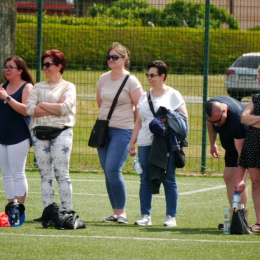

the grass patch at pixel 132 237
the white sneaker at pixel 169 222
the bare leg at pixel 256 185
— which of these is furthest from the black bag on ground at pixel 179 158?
the bare leg at pixel 256 185

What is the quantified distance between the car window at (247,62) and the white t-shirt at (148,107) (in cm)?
543

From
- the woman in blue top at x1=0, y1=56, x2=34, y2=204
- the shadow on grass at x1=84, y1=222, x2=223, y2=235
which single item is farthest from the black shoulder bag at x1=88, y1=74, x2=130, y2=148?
the shadow on grass at x1=84, y1=222, x2=223, y2=235

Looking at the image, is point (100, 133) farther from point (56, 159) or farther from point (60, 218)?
point (60, 218)

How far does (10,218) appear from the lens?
8.81 m

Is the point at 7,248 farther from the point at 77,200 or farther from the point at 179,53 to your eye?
the point at 179,53

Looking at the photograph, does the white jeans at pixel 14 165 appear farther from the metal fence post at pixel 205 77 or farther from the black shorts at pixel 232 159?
the metal fence post at pixel 205 77

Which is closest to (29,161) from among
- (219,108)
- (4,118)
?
(4,118)

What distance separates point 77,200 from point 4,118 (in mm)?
2254

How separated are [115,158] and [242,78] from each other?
5.84m

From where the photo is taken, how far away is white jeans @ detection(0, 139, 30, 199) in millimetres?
9312

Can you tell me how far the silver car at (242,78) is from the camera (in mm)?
14578

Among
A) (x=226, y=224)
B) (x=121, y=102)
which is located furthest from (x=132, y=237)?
(x=121, y=102)

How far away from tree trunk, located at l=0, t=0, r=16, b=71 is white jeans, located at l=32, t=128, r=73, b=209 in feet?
18.3

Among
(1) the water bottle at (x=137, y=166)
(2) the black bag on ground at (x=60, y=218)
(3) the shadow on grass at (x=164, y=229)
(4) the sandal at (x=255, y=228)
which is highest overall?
(1) the water bottle at (x=137, y=166)
